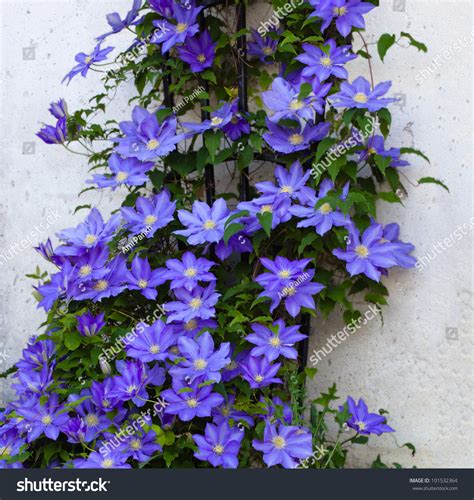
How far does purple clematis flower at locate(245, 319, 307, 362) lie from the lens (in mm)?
2027

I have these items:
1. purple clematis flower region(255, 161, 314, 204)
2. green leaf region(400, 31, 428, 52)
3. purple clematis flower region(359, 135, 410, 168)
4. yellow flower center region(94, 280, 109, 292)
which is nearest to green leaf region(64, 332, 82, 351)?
yellow flower center region(94, 280, 109, 292)

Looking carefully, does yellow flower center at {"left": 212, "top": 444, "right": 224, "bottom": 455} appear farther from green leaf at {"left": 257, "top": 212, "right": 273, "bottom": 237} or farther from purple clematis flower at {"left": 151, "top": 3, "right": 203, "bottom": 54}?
purple clematis flower at {"left": 151, "top": 3, "right": 203, "bottom": 54}

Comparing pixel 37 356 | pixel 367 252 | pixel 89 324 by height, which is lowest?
pixel 37 356

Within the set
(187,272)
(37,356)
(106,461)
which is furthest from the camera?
(37,356)

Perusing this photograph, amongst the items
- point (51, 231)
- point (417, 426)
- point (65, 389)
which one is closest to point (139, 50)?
point (51, 231)

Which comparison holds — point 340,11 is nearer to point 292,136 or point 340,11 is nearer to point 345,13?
point 345,13

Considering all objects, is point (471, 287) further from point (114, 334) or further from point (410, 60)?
point (114, 334)

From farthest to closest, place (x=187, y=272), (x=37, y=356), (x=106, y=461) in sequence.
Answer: (x=37, y=356) < (x=187, y=272) < (x=106, y=461)

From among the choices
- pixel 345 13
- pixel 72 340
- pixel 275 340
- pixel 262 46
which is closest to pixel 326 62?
pixel 345 13

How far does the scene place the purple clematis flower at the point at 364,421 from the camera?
208 centimetres

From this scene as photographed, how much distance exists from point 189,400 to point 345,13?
97 centimetres

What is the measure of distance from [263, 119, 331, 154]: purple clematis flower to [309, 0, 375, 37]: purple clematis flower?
0.23 m

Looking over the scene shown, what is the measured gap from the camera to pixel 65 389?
6.86 feet

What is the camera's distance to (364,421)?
210 centimetres
